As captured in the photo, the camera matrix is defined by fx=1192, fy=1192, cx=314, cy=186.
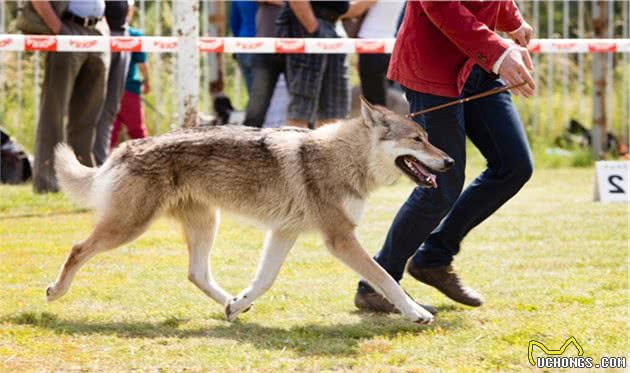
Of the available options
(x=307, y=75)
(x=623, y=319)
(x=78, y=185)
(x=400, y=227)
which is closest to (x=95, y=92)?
(x=307, y=75)

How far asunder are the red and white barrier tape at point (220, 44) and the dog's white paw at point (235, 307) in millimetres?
3108

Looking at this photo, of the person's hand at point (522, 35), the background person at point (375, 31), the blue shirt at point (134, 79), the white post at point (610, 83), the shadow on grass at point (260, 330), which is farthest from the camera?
the white post at point (610, 83)

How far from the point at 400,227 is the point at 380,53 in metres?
4.46

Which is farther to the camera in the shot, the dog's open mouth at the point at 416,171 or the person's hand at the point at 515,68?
the dog's open mouth at the point at 416,171

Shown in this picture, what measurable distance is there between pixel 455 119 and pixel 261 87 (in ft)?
14.5

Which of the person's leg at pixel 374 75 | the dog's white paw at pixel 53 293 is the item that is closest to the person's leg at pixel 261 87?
the person's leg at pixel 374 75

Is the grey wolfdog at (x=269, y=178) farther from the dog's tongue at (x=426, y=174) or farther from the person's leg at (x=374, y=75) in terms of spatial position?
the person's leg at (x=374, y=75)

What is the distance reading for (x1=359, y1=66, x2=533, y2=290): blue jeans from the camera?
5156 millimetres

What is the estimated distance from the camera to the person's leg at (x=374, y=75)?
32.4ft

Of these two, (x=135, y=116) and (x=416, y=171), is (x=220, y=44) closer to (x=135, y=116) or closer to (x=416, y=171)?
(x=135, y=116)

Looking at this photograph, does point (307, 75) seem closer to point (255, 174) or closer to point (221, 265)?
point (221, 265)

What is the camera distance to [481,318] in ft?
17.2

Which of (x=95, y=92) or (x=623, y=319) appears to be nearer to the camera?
(x=623, y=319)

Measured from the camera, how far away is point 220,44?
8523mm
